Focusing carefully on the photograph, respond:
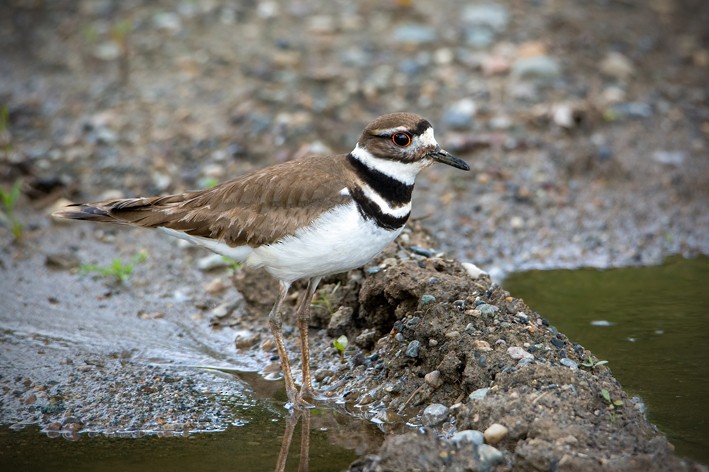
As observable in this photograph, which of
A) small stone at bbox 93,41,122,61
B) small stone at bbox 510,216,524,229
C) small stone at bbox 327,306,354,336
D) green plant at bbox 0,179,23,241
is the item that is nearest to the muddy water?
small stone at bbox 510,216,524,229

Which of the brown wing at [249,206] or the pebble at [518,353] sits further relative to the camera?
the brown wing at [249,206]

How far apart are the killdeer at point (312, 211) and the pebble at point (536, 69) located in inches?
187

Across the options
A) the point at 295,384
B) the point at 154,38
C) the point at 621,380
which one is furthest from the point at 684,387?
the point at 154,38

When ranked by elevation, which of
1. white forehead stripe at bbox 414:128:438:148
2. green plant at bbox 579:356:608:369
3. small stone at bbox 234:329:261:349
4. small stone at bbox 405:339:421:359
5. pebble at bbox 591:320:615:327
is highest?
white forehead stripe at bbox 414:128:438:148

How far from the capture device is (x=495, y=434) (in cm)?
469

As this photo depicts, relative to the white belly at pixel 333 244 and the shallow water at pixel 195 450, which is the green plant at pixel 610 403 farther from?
the white belly at pixel 333 244

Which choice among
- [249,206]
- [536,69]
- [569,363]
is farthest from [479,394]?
[536,69]

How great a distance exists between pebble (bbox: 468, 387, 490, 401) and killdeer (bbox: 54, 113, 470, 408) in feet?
3.65

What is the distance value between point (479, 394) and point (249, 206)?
2.00m

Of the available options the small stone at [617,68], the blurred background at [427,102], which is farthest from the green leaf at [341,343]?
the small stone at [617,68]

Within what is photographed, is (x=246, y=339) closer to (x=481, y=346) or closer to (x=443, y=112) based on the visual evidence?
(x=481, y=346)

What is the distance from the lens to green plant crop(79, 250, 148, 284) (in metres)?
7.65

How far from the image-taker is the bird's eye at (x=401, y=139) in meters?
5.73

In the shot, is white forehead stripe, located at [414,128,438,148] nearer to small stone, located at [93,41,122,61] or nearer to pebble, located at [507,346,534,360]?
pebble, located at [507,346,534,360]
